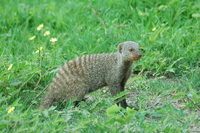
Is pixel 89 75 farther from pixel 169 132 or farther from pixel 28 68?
pixel 169 132

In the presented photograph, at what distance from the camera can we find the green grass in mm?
2984

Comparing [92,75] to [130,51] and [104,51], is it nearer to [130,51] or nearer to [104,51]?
[130,51]

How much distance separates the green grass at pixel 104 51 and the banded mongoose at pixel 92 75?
0.14 metres

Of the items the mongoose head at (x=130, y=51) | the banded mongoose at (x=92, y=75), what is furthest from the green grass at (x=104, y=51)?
the mongoose head at (x=130, y=51)

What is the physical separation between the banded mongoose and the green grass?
5.6 inches

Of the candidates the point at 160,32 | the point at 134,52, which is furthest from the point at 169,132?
the point at 160,32

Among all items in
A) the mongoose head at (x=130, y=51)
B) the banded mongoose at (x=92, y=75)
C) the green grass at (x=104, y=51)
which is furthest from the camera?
the banded mongoose at (x=92, y=75)

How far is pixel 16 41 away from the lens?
Result: 5301mm

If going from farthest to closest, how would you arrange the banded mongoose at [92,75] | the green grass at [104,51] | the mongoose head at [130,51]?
the banded mongoose at [92,75], the mongoose head at [130,51], the green grass at [104,51]

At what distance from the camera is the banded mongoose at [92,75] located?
3.58 m

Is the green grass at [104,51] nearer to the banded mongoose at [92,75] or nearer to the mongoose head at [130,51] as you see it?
the banded mongoose at [92,75]

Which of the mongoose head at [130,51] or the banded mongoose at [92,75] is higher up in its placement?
the mongoose head at [130,51]

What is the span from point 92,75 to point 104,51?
3.47 feet

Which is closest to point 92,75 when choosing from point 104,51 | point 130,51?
point 130,51
